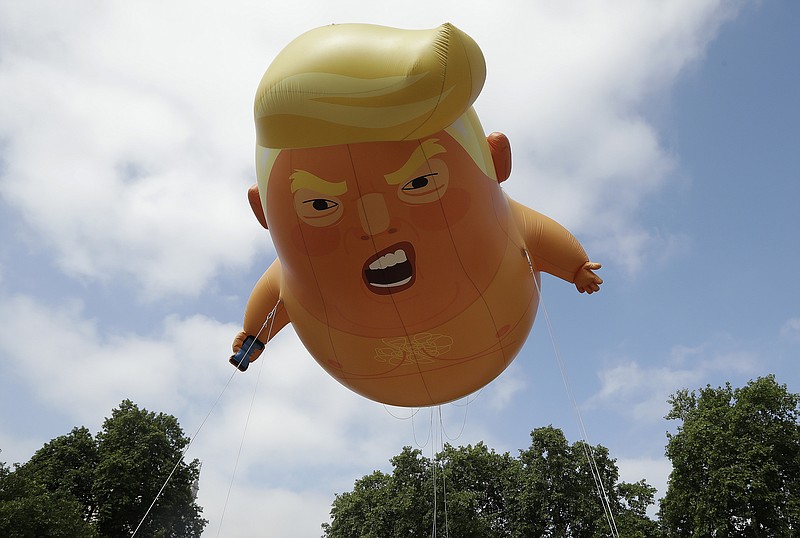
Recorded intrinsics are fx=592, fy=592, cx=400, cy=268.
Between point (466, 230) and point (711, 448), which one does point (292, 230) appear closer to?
point (466, 230)

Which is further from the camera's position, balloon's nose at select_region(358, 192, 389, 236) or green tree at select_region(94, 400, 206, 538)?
green tree at select_region(94, 400, 206, 538)

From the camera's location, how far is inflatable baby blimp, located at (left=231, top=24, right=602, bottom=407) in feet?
14.6

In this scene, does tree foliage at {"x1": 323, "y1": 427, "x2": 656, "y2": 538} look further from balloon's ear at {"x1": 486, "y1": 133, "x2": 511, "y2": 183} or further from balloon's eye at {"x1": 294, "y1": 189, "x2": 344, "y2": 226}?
balloon's eye at {"x1": 294, "y1": 189, "x2": 344, "y2": 226}

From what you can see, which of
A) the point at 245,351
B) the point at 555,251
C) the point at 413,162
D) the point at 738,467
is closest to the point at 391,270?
the point at 413,162

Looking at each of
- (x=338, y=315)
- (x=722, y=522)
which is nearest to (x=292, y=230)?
(x=338, y=315)

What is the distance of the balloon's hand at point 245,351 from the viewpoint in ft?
28.2

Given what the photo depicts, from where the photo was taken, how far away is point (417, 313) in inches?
249

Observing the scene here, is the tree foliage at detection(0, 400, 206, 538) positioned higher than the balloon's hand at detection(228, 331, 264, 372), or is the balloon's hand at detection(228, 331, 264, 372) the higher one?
the tree foliage at detection(0, 400, 206, 538)

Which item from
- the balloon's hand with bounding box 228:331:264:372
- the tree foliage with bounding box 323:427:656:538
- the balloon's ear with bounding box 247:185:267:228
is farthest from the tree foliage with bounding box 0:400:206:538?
the balloon's ear with bounding box 247:185:267:228

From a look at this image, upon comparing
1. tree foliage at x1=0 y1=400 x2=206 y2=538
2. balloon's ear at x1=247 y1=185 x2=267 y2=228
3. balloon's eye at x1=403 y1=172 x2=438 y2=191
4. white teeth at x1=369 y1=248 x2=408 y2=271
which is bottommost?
white teeth at x1=369 y1=248 x2=408 y2=271

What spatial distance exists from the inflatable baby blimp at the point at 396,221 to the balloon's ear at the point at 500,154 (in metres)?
0.02

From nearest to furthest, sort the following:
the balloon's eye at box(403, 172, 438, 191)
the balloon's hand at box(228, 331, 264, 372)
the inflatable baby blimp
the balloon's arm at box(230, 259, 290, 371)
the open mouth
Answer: the inflatable baby blimp
the balloon's eye at box(403, 172, 438, 191)
the open mouth
the balloon's arm at box(230, 259, 290, 371)
the balloon's hand at box(228, 331, 264, 372)

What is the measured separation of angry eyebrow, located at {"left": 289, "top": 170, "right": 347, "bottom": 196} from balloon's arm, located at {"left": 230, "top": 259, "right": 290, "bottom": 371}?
2701 mm

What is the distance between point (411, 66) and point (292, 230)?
2.33 metres
